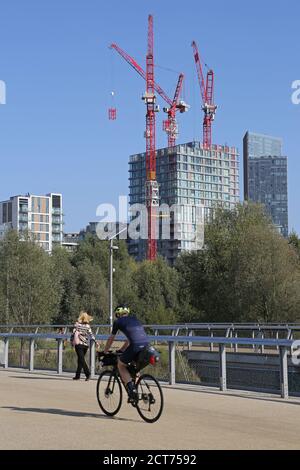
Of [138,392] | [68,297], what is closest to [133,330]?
[138,392]

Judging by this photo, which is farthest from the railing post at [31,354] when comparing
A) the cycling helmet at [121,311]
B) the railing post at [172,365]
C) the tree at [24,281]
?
the tree at [24,281]

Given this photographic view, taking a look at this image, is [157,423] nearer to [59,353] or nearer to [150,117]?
[59,353]

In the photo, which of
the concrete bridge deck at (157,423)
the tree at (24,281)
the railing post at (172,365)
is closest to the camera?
the concrete bridge deck at (157,423)

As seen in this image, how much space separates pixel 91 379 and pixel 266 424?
9242 mm

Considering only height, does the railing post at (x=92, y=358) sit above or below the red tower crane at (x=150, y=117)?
below

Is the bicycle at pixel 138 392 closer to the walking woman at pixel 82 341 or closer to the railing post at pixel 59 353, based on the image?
the walking woman at pixel 82 341

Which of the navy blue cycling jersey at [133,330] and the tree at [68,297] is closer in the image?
the navy blue cycling jersey at [133,330]

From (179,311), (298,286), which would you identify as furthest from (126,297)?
(298,286)

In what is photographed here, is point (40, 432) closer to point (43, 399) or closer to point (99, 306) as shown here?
point (43, 399)

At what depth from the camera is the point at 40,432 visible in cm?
1068

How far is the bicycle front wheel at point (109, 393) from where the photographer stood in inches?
491

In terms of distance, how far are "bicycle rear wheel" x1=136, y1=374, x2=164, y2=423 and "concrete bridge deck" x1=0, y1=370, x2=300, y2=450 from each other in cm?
16

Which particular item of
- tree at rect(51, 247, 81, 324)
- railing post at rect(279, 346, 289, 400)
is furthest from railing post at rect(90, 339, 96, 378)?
tree at rect(51, 247, 81, 324)

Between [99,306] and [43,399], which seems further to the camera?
[99,306]
